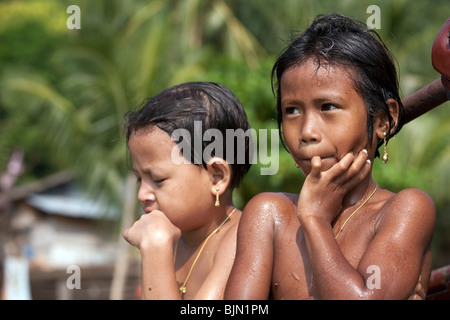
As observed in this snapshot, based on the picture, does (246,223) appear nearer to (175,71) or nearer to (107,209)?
(175,71)

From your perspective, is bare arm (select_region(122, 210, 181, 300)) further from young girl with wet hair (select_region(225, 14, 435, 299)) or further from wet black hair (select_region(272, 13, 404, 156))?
wet black hair (select_region(272, 13, 404, 156))

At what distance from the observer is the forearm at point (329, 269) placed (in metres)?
1.88

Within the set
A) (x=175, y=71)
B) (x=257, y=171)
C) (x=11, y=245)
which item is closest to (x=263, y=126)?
(x=257, y=171)

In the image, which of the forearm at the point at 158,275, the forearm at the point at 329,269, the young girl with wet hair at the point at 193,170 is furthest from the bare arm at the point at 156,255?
the forearm at the point at 329,269

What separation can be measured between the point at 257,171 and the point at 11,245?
598 inches

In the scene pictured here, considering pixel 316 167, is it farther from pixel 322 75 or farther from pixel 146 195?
pixel 146 195

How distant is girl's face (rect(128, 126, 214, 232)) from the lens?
8.59 feet

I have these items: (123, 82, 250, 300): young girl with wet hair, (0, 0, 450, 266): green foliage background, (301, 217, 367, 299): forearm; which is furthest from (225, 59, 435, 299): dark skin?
(0, 0, 450, 266): green foliage background

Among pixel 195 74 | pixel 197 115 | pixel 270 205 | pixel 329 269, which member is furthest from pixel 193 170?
pixel 195 74

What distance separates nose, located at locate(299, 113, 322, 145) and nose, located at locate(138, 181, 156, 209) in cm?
70

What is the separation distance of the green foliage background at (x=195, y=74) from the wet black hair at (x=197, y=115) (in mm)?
8562

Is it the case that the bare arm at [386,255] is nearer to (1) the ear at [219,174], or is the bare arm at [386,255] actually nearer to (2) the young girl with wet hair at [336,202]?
(2) the young girl with wet hair at [336,202]

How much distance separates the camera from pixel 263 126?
39.4 feet

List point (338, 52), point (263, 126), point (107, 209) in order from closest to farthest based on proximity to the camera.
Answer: point (338, 52)
point (263, 126)
point (107, 209)
